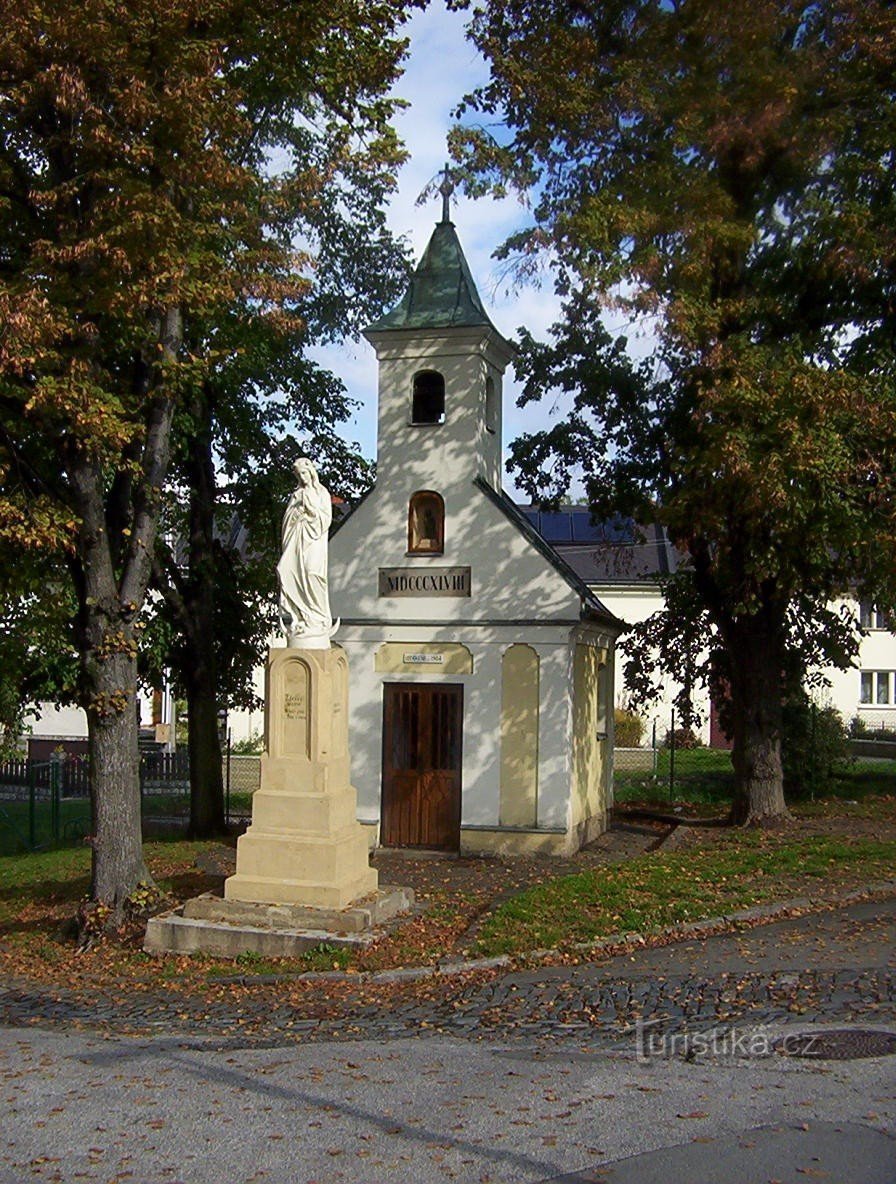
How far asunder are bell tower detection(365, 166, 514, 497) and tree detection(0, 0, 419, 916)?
4099 millimetres

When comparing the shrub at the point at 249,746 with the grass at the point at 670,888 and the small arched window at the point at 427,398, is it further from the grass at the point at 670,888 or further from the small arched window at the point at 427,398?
the grass at the point at 670,888

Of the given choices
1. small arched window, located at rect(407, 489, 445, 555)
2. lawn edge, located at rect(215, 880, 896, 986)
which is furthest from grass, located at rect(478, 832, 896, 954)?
small arched window, located at rect(407, 489, 445, 555)

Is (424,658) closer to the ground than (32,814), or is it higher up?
higher up

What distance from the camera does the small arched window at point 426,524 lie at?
58.8ft

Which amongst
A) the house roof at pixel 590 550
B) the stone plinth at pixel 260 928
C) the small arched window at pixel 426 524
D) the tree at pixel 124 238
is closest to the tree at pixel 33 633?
the tree at pixel 124 238

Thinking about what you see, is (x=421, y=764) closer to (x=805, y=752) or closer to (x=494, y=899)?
(x=494, y=899)

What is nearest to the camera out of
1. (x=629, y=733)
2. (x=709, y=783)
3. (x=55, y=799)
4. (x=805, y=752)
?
(x=55, y=799)

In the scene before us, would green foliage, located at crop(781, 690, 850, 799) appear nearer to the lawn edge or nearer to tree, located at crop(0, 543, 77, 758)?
the lawn edge

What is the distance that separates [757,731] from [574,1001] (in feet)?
32.0

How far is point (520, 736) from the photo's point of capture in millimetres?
17172

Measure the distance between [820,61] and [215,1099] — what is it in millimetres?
14327

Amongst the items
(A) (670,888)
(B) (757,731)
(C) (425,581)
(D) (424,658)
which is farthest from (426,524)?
(A) (670,888)

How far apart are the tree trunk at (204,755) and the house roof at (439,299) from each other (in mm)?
6324

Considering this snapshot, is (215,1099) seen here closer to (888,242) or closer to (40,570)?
(40,570)
